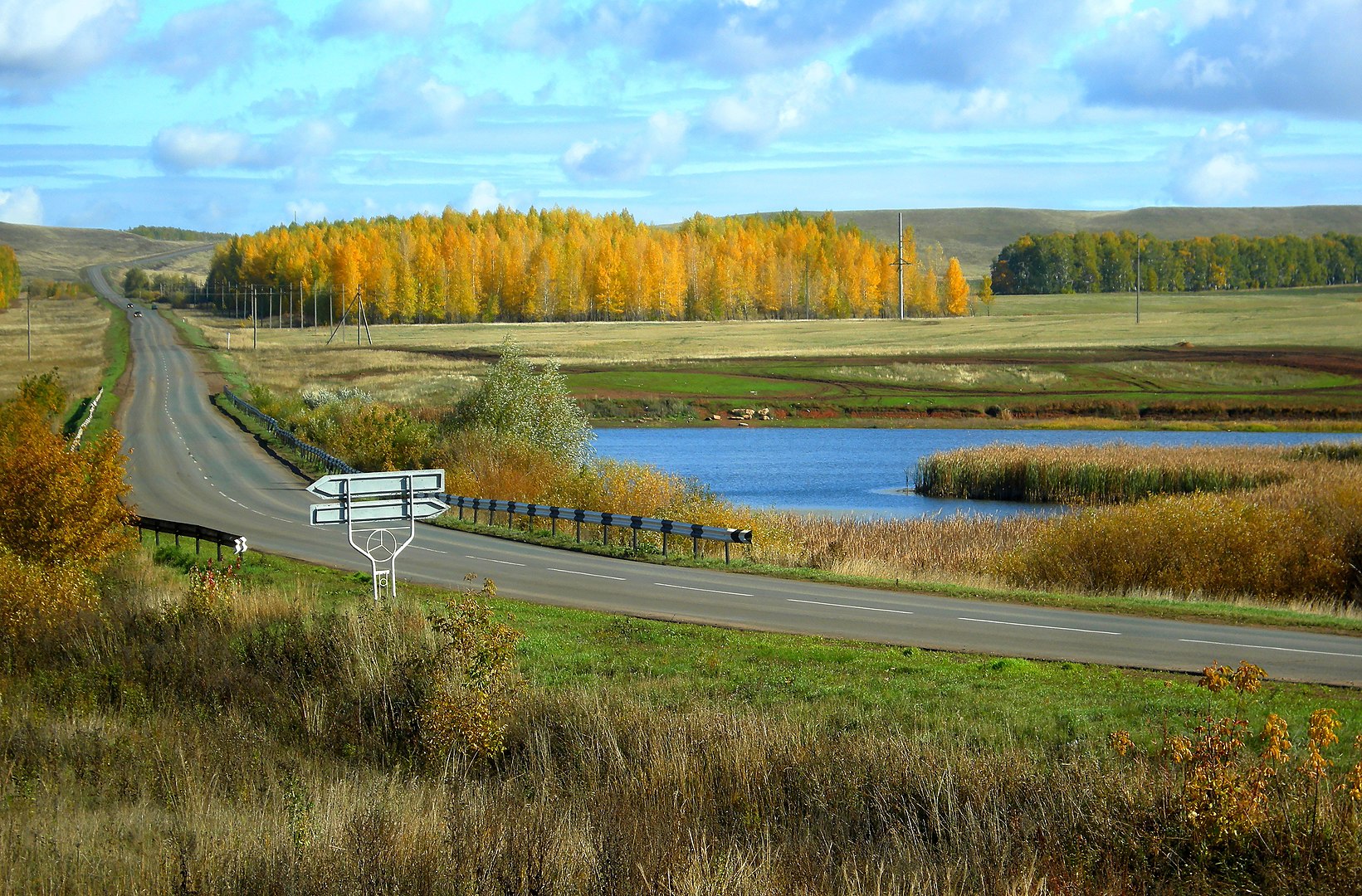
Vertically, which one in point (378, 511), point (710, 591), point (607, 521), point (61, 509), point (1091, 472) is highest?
point (378, 511)

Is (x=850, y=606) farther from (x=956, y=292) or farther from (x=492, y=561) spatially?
(x=956, y=292)

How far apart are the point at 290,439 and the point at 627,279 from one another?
103 metres


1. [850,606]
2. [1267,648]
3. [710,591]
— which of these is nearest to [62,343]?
[710,591]

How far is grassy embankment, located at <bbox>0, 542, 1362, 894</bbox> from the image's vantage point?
7844 mm

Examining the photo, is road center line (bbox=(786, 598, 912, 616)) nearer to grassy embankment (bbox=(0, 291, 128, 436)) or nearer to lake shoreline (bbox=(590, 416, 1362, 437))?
grassy embankment (bbox=(0, 291, 128, 436))

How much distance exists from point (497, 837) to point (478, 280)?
15823cm

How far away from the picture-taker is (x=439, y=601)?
19.1 meters

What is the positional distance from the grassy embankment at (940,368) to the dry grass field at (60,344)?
460 inches

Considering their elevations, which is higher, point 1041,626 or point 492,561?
point 1041,626

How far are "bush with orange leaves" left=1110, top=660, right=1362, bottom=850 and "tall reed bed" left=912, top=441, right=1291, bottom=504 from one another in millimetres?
34214

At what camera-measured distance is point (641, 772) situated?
10.3 metres

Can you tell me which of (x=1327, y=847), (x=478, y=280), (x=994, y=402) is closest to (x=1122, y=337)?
(x=994, y=402)

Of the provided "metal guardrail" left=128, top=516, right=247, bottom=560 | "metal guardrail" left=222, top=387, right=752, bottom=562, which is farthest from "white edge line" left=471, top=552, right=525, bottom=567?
"metal guardrail" left=128, top=516, right=247, bottom=560

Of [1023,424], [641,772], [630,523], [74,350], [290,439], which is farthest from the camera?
[74,350]
